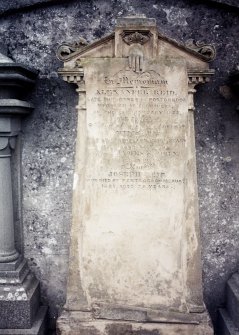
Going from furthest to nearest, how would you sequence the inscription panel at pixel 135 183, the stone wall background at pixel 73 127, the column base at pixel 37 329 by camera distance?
the stone wall background at pixel 73 127 → the column base at pixel 37 329 → the inscription panel at pixel 135 183

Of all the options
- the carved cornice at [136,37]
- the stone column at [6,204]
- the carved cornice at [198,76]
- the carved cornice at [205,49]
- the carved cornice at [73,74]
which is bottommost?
the stone column at [6,204]

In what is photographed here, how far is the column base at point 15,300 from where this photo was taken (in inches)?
132

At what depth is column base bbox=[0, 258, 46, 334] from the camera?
336 centimetres

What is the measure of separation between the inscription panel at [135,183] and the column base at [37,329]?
0.55m

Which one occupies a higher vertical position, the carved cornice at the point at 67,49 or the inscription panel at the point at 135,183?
the carved cornice at the point at 67,49

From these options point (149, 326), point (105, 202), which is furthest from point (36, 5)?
point (149, 326)

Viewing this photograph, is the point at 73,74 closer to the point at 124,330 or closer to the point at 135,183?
the point at 135,183

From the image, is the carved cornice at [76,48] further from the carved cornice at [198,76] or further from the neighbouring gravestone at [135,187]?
the carved cornice at [198,76]

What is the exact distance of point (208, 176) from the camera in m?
3.66

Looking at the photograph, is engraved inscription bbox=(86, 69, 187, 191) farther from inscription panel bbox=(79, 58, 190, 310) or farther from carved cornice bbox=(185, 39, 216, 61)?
carved cornice bbox=(185, 39, 216, 61)

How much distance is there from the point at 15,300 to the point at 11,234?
0.59 metres

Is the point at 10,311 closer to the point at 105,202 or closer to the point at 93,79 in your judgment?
the point at 105,202

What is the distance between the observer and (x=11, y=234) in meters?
3.54

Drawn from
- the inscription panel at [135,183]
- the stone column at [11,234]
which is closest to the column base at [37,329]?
the stone column at [11,234]
